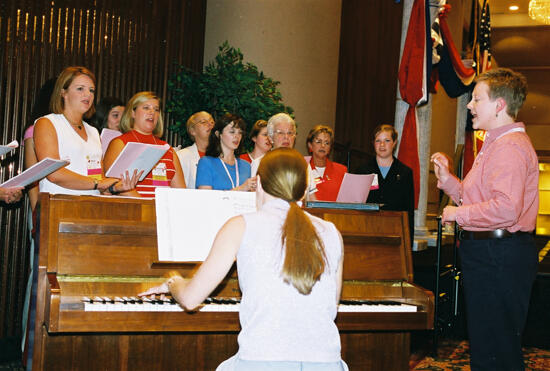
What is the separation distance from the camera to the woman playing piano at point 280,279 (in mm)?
1833

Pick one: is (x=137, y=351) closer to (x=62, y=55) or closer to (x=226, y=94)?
(x=62, y=55)

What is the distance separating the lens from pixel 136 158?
10.2 ft

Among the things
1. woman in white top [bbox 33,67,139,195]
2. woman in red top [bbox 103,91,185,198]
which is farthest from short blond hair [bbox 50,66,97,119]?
woman in red top [bbox 103,91,185,198]

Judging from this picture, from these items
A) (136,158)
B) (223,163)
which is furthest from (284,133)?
(136,158)

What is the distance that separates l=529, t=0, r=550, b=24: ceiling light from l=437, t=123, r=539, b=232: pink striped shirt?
337 inches

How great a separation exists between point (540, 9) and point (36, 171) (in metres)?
9.77

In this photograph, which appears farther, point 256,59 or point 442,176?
point 256,59

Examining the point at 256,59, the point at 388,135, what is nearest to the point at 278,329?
the point at 388,135

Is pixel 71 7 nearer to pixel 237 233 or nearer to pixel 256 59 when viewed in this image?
pixel 256 59

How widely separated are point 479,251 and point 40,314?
192 centimetres

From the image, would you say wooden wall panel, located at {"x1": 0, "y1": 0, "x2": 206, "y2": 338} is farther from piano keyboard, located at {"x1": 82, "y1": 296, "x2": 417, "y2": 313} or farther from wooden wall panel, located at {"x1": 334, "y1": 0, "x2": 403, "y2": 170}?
wooden wall panel, located at {"x1": 334, "y1": 0, "x2": 403, "y2": 170}

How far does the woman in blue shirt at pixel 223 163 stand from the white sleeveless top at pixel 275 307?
1.91 meters

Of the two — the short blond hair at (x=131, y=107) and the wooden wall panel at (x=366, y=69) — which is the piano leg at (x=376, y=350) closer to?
the short blond hair at (x=131, y=107)

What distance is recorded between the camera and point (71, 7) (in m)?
4.76
